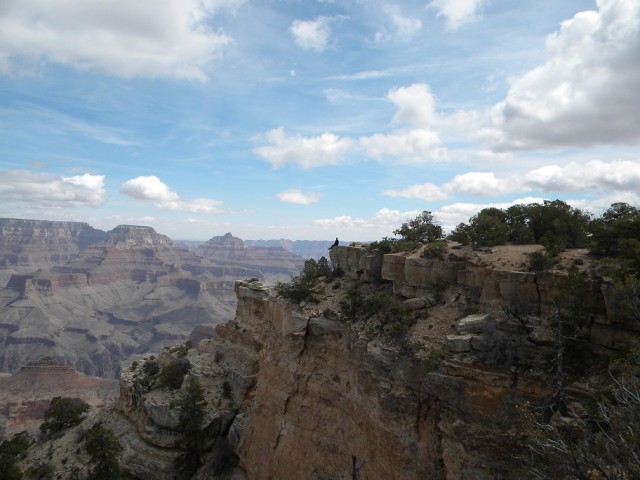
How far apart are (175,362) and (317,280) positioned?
A: 14850 millimetres

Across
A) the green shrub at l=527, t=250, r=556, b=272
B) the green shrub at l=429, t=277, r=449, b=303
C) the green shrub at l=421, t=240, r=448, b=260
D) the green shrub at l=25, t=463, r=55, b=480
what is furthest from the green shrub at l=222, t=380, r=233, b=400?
the green shrub at l=527, t=250, r=556, b=272

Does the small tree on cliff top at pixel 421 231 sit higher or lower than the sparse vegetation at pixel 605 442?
higher

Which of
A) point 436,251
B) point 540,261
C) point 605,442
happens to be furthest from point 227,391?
point 605,442

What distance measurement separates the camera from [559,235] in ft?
61.8

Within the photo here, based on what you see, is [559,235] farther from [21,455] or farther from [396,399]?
[21,455]

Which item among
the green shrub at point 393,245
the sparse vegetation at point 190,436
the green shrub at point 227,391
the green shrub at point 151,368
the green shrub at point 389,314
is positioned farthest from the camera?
the green shrub at point 151,368

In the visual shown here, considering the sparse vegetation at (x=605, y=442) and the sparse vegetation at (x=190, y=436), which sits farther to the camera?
the sparse vegetation at (x=190, y=436)

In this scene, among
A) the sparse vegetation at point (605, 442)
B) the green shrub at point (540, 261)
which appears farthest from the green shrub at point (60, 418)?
the green shrub at point (540, 261)

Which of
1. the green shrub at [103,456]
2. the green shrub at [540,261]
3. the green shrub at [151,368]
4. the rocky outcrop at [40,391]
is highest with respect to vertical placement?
the green shrub at [540,261]

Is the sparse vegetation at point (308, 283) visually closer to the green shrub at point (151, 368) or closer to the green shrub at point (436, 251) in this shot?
the green shrub at point (436, 251)

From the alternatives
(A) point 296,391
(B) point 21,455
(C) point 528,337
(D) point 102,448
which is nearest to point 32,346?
(B) point 21,455

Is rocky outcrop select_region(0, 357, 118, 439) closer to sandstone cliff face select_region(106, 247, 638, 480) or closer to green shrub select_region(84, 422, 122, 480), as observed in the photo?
green shrub select_region(84, 422, 122, 480)

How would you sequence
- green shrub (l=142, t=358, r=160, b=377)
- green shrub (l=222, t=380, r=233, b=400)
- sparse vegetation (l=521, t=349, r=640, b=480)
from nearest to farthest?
sparse vegetation (l=521, t=349, r=640, b=480), green shrub (l=222, t=380, r=233, b=400), green shrub (l=142, t=358, r=160, b=377)

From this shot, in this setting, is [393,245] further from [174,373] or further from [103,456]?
[103,456]
